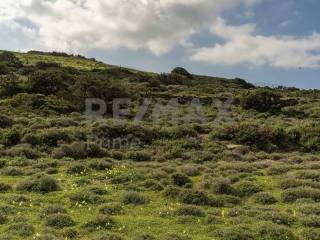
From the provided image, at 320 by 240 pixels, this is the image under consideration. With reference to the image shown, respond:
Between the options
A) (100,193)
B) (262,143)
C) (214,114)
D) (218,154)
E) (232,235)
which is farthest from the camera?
(214,114)

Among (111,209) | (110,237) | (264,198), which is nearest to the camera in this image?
(110,237)

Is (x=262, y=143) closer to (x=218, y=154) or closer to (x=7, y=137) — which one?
(x=218, y=154)

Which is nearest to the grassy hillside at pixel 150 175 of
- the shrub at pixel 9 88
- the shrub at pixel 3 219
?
the shrub at pixel 3 219

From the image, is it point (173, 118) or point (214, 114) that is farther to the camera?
point (214, 114)

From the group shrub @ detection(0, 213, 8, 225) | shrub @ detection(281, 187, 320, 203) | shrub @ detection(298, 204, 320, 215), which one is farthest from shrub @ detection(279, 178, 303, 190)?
shrub @ detection(0, 213, 8, 225)

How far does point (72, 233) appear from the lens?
13.7 meters

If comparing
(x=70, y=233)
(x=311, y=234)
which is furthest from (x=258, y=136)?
(x=70, y=233)

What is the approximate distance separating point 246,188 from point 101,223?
701 cm

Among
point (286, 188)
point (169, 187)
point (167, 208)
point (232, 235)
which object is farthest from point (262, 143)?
point (232, 235)

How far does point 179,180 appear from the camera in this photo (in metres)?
20.8

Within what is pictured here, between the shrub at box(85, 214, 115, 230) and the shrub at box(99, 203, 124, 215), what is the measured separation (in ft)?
3.76

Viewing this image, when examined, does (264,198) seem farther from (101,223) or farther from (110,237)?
(110,237)

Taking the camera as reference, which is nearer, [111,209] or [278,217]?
[278,217]

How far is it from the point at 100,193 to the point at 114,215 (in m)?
2.84
